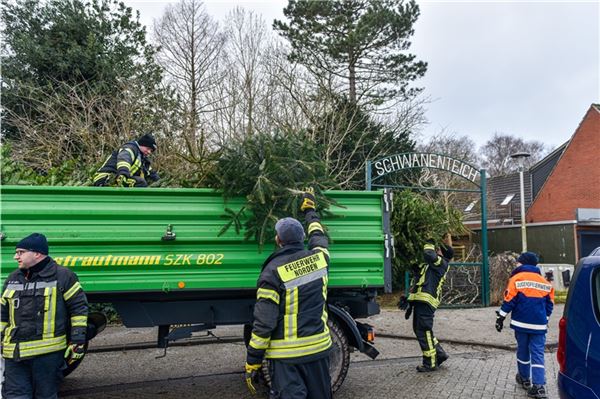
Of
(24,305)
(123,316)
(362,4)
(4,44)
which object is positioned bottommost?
(123,316)

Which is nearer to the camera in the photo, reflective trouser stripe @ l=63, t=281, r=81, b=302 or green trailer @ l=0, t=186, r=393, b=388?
reflective trouser stripe @ l=63, t=281, r=81, b=302

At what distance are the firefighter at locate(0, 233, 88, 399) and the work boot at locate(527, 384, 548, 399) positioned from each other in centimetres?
447

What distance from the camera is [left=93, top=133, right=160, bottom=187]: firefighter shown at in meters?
4.86

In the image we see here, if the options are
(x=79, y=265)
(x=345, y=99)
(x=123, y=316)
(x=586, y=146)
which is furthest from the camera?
(x=586, y=146)

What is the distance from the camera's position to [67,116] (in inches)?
459

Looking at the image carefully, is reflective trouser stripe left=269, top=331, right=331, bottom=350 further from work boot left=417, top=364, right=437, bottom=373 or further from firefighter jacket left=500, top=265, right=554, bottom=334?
work boot left=417, top=364, right=437, bottom=373

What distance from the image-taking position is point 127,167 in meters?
4.92

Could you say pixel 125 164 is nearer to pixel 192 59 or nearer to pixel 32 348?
pixel 32 348

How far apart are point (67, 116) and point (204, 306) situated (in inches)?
343

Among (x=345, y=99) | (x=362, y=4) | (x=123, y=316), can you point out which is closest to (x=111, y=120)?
(x=345, y=99)

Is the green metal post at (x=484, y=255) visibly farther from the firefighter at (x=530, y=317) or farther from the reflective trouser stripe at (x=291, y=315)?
the reflective trouser stripe at (x=291, y=315)

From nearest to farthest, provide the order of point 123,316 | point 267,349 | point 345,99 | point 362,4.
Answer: point 267,349 → point 123,316 → point 345,99 → point 362,4

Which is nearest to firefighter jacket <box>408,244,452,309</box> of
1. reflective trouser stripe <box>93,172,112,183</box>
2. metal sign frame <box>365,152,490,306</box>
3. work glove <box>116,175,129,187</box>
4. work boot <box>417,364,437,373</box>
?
work boot <box>417,364,437,373</box>

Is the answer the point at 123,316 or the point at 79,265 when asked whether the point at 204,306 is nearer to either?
the point at 123,316
